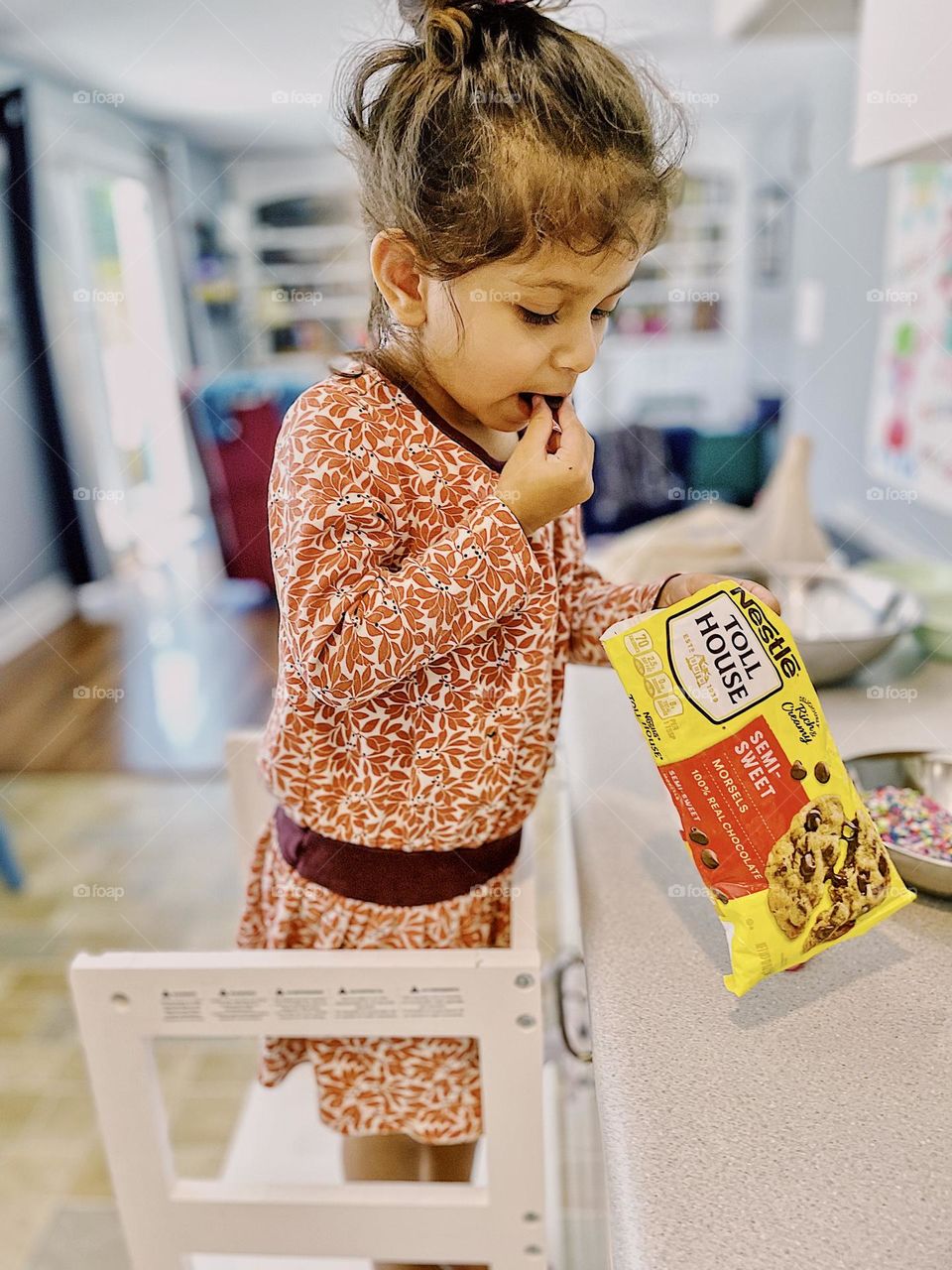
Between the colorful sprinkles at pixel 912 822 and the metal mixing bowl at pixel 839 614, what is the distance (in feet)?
0.79

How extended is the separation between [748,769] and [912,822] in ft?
0.78

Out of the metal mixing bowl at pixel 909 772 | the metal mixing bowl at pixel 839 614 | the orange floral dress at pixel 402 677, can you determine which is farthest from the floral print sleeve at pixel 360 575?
the metal mixing bowl at pixel 839 614

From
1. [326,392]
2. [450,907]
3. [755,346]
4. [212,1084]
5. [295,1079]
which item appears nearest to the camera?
[326,392]

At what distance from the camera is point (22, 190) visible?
153 inches

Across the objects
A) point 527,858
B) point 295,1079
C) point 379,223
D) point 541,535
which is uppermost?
point 379,223

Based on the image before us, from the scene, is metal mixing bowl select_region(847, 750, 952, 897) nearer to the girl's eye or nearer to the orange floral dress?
the orange floral dress

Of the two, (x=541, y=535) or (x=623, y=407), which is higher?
(x=541, y=535)

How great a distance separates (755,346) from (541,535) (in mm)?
5801

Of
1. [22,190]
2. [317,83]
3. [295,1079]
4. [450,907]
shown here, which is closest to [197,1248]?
[450,907]

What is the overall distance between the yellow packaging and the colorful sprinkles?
132mm

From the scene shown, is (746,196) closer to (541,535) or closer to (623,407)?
(623,407)

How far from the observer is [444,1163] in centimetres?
85

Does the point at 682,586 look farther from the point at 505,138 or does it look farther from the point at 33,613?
the point at 33,613

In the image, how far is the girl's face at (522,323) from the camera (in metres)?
0.59
